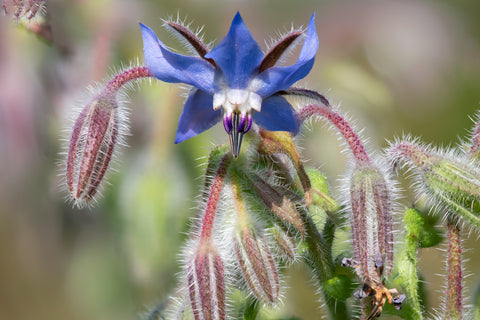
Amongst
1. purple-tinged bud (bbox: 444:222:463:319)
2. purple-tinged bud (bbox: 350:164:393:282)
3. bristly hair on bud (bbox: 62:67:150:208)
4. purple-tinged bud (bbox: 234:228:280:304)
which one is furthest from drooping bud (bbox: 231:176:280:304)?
purple-tinged bud (bbox: 444:222:463:319)

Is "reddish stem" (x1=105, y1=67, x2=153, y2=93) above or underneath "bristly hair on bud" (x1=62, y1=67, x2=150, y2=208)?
above

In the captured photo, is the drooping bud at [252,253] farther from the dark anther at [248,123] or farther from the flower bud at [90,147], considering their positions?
the flower bud at [90,147]

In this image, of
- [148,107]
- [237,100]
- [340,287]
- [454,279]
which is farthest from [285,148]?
[148,107]

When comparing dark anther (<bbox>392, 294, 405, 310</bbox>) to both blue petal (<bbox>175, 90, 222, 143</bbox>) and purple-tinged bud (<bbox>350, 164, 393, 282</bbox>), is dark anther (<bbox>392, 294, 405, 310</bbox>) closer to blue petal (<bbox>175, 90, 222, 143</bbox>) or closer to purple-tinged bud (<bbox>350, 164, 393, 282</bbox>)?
purple-tinged bud (<bbox>350, 164, 393, 282</bbox>)

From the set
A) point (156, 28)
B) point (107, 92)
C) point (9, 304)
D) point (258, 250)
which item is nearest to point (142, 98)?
point (156, 28)

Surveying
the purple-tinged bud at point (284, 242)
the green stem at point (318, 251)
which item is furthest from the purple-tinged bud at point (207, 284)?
Answer: the green stem at point (318, 251)

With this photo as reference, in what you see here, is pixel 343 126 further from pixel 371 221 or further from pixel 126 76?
pixel 126 76

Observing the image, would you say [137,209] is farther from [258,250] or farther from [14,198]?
[258,250]
